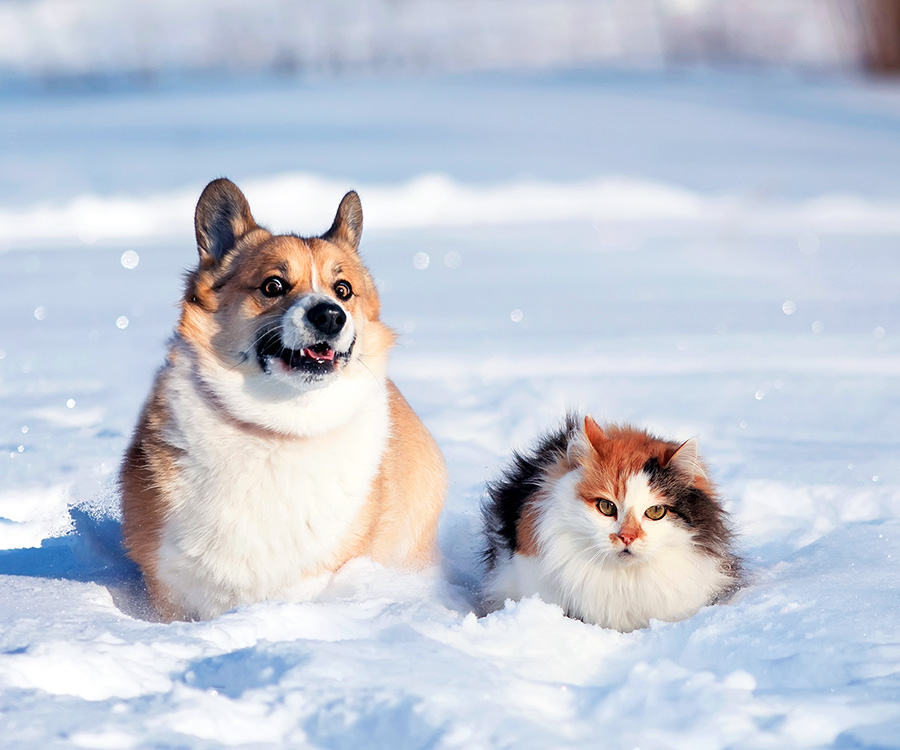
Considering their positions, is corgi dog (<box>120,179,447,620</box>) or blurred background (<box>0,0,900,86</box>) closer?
corgi dog (<box>120,179,447,620</box>)

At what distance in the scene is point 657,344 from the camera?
7.90 metres

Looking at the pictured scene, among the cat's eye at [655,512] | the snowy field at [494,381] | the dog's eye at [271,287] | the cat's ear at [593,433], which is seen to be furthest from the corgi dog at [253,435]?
the cat's eye at [655,512]

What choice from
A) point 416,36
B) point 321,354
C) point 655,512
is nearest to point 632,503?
point 655,512

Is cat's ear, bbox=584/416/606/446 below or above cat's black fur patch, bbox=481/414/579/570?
above

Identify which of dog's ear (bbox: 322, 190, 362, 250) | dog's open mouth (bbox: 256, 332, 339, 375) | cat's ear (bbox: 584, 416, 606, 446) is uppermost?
dog's ear (bbox: 322, 190, 362, 250)

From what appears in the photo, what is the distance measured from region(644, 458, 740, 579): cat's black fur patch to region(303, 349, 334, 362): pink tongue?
1164 millimetres

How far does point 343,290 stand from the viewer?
3980 mm

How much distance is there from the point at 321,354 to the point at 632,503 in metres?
1.19

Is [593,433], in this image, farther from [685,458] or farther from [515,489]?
[515,489]

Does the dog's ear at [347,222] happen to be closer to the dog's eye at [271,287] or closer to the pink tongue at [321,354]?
the dog's eye at [271,287]

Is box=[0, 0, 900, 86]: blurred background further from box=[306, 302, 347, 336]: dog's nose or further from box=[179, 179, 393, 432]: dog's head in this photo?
box=[306, 302, 347, 336]: dog's nose

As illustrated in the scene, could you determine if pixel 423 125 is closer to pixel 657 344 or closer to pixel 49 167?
pixel 49 167

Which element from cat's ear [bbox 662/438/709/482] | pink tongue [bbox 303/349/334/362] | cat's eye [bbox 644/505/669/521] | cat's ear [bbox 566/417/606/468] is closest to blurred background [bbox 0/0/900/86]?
pink tongue [bbox 303/349/334/362]

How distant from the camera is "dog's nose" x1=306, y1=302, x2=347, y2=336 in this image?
3551 mm
